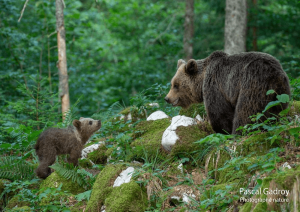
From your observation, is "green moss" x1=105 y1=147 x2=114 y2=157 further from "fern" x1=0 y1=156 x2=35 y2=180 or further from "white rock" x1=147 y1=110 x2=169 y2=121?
"fern" x1=0 y1=156 x2=35 y2=180

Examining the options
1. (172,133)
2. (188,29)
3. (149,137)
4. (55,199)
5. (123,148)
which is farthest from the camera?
(188,29)

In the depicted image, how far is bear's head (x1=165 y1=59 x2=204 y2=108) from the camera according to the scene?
6754 mm

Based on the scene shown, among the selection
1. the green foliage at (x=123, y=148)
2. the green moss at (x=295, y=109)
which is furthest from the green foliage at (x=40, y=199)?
the green moss at (x=295, y=109)

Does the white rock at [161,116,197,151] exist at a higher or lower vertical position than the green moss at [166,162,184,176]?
higher

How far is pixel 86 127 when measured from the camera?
7.22 metres

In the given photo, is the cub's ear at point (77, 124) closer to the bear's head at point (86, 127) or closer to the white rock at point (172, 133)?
the bear's head at point (86, 127)

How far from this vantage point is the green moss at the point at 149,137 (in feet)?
19.1

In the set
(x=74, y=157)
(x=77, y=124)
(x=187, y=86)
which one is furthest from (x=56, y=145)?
(x=187, y=86)

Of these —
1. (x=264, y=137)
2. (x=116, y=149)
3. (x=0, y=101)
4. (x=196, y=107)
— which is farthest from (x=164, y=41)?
(x=264, y=137)

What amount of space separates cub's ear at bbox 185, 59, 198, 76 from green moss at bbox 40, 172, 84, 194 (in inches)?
123

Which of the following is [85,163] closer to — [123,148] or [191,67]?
[123,148]

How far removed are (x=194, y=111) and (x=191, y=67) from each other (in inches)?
39.7

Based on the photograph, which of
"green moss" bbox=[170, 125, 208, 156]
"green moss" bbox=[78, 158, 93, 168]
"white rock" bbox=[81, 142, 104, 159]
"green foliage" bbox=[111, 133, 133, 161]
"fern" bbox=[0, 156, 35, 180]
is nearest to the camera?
"green moss" bbox=[170, 125, 208, 156]

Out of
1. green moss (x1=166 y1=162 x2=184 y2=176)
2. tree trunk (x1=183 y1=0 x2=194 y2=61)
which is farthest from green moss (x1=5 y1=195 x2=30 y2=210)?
tree trunk (x1=183 y1=0 x2=194 y2=61)
